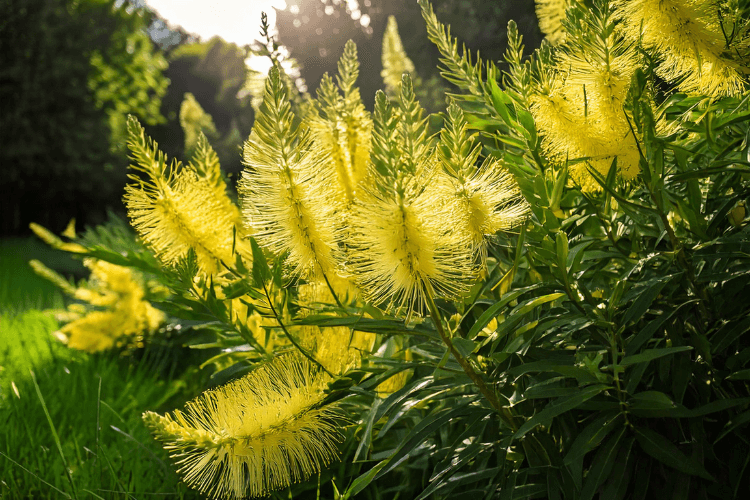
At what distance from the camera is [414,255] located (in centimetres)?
57

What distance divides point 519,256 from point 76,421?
4.52ft

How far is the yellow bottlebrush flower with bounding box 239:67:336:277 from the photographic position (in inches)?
23.8

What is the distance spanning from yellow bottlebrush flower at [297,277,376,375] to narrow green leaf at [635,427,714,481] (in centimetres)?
40

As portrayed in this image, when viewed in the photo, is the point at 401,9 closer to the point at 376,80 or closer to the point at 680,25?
the point at 376,80

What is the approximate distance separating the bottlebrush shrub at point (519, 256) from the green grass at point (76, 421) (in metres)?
0.45

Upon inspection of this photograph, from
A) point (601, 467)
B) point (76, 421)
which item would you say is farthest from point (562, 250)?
point (76, 421)

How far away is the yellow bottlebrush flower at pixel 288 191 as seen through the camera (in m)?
0.60

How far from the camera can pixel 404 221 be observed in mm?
543

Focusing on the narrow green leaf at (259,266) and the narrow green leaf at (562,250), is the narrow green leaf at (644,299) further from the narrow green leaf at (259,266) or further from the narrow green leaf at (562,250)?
the narrow green leaf at (259,266)

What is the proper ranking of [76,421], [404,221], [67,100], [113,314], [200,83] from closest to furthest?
[404,221] < [76,421] < [113,314] < [67,100] < [200,83]

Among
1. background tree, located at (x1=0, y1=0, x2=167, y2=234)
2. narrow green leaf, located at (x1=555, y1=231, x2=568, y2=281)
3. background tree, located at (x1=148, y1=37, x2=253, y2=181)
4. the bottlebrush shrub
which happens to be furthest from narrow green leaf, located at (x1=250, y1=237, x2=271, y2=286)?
background tree, located at (x1=148, y1=37, x2=253, y2=181)

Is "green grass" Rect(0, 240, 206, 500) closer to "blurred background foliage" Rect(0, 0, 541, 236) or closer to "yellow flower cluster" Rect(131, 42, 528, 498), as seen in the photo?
"yellow flower cluster" Rect(131, 42, 528, 498)

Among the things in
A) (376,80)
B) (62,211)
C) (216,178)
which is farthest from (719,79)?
(62,211)

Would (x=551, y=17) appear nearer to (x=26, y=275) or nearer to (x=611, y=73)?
(x=611, y=73)
